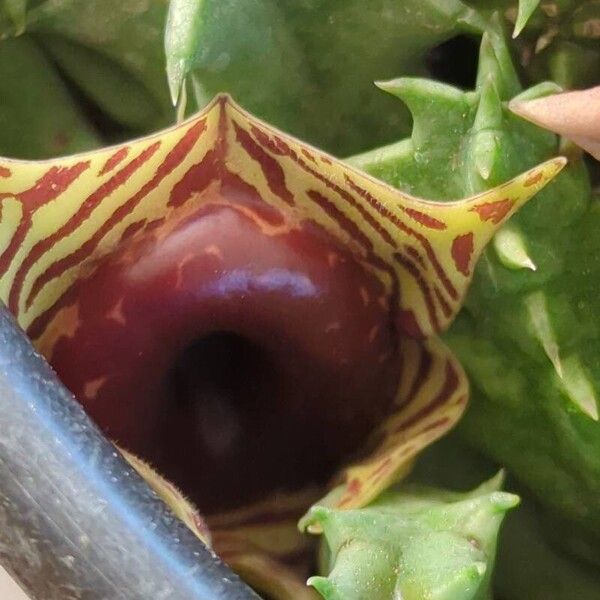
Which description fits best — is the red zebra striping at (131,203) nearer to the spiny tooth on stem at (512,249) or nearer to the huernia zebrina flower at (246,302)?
the huernia zebrina flower at (246,302)

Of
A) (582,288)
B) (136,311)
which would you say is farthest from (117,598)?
(582,288)

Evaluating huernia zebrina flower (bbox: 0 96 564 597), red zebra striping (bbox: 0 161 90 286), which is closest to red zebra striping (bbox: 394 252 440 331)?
huernia zebrina flower (bbox: 0 96 564 597)

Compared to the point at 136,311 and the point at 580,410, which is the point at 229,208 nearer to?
the point at 136,311

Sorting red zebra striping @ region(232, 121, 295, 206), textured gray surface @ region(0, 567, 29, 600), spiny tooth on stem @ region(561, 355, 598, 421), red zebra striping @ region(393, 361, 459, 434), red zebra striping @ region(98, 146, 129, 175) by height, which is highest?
red zebra striping @ region(98, 146, 129, 175)

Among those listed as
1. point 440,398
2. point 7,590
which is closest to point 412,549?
point 440,398

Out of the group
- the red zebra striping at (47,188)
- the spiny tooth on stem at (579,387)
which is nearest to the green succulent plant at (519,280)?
the spiny tooth on stem at (579,387)

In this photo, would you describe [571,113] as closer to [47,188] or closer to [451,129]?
[451,129]

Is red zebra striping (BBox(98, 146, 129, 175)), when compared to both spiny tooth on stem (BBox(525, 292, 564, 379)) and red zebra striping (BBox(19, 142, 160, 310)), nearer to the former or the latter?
red zebra striping (BBox(19, 142, 160, 310))
